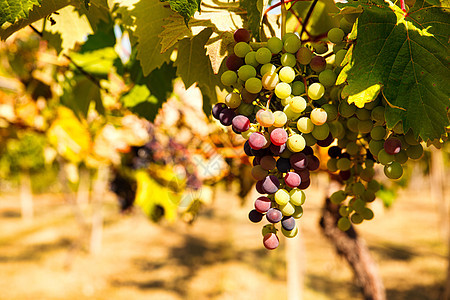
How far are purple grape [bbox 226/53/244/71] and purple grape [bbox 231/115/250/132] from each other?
87 millimetres

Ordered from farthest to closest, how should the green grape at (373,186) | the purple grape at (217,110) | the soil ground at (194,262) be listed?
the soil ground at (194,262)
the green grape at (373,186)
the purple grape at (217,110)

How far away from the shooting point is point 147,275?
358 inches

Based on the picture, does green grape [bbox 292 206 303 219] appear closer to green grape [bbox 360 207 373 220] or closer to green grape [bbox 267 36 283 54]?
green grape [bbox 360 207 373 220]

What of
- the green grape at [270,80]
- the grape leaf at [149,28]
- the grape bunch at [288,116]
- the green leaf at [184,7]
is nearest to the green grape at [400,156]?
the grape bunch at [288,116]

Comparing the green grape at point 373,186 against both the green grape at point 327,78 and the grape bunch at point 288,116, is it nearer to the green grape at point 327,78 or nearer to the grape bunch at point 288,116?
the grape bunch at point 288,116

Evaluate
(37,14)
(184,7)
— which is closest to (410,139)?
(184,7)

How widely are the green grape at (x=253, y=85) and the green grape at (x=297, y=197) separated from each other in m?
0.17

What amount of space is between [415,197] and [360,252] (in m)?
22.1

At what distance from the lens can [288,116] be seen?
0.53 meters

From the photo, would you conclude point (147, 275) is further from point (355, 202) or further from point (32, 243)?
Answer: point (355, 202)

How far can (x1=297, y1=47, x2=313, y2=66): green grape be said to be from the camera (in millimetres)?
530

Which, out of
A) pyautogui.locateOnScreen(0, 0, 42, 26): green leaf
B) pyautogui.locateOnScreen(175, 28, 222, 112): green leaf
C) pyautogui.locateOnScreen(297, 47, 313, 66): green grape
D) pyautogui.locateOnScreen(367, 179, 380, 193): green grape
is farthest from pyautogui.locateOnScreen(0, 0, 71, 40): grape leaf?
pyautogui.locateOnScreen(367, 179, 380, 193): green grape

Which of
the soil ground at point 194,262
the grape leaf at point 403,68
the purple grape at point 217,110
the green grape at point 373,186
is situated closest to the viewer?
the grape leaf at point 403,68

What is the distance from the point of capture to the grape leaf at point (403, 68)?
467mm
